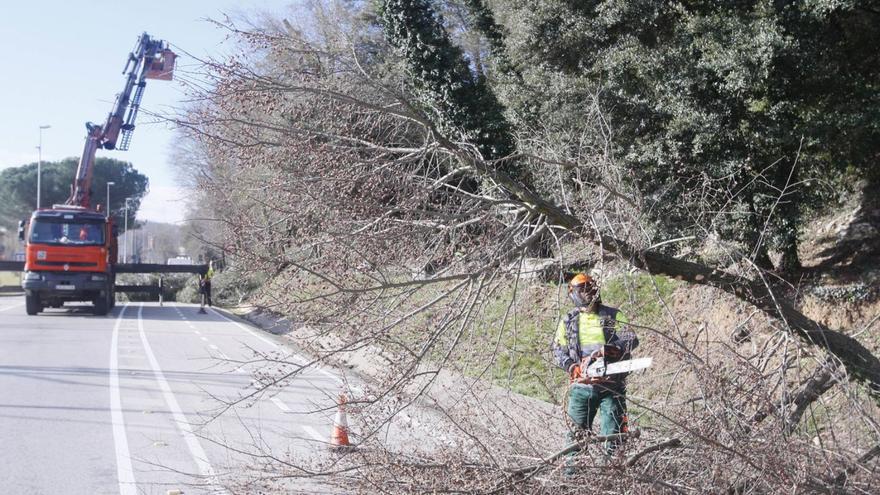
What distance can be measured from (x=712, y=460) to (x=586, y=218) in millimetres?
2046

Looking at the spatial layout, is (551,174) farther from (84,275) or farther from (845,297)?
(84,275)

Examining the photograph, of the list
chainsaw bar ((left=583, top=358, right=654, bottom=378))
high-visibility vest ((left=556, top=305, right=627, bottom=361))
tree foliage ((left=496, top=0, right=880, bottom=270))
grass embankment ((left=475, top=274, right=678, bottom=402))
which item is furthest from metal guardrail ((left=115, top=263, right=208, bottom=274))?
chainsaw bar ((left=583, top=358, right=654, bottom=378))

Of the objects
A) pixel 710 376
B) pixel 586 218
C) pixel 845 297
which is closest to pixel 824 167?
pixel 845 297

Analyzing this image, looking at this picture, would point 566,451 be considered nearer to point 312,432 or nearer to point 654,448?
point 654,448

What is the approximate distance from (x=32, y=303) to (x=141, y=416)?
18.9 meters

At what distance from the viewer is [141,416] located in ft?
32.1

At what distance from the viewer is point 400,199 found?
5.41 meters

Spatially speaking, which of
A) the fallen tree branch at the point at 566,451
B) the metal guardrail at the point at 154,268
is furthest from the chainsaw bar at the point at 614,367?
the metal guardrail at the point at 154,268

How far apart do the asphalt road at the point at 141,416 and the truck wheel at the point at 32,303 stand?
24.7 feet

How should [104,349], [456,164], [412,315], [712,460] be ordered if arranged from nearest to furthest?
[712,460] → [412,315] → [456,164] → [104,349]

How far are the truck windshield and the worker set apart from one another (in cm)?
2249

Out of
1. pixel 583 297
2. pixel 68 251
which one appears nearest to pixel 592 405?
pixel 583 297

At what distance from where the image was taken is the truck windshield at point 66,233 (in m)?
24.6

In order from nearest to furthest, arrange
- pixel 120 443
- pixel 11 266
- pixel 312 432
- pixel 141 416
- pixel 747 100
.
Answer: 1. pixel 120 443
2. pixel 312 432
3. pixel 141 416
4. pixel 747 100
5. pixel 11 266
